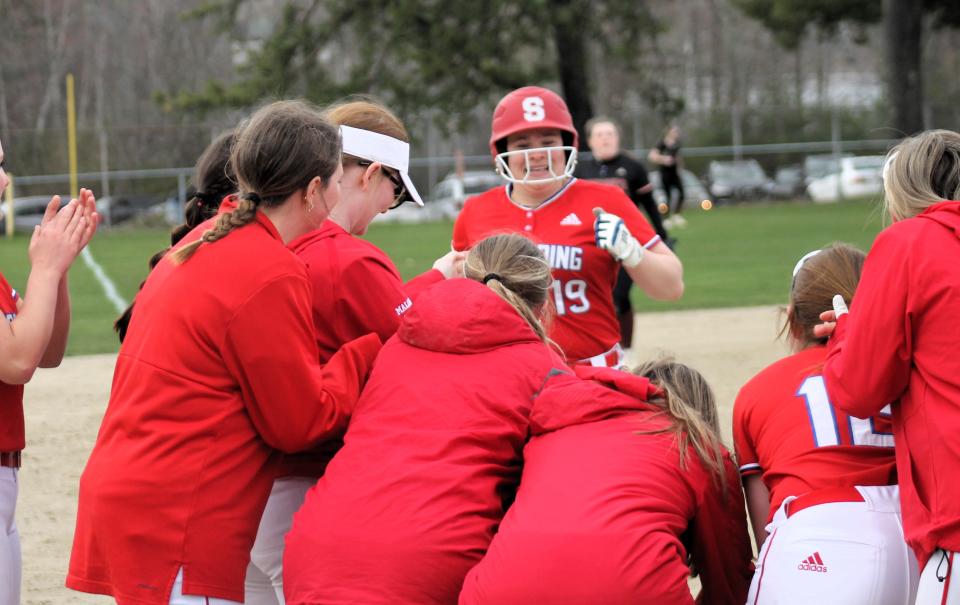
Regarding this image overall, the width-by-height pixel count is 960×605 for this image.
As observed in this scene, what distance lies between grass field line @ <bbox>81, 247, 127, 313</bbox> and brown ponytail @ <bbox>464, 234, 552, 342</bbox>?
9316mm

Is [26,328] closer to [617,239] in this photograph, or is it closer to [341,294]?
[341,294]

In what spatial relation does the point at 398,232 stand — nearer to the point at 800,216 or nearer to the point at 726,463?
the point at 800,216

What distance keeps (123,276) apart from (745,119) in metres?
22.8

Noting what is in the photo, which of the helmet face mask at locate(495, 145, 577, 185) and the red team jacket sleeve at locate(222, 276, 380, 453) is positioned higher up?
the helmet face mask at locate(495, 145, 577, 185)

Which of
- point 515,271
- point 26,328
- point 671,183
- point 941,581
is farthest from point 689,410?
point 671,183

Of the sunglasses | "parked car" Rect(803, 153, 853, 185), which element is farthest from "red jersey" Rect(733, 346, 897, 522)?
"parked car" Rect(803, 153, 853, 185)

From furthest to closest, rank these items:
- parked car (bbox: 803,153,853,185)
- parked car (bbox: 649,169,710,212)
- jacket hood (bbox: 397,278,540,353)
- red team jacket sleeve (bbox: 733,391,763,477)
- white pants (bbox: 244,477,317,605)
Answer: parked car (bbox: 803,153,853,185) → parked car (bbox: 649,169,710,212) → red team jacket sleeve (bbox: 733,391,763,477) → white pants (bbox: 244,477,317,605) → jacket hood (bbox: 397,278,540,353)

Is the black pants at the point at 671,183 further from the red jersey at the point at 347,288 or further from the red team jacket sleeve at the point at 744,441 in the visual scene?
the red jersey at the point at 347,288

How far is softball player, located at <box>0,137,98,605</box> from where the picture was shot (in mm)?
3357

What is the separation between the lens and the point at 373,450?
3.13 m

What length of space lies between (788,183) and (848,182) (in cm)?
194

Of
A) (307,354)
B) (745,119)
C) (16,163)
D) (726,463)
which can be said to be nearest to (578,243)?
(726,463)

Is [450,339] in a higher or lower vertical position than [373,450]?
higher

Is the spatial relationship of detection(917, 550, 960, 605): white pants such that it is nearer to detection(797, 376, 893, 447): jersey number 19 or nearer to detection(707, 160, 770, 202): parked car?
detection(797, 376, 893, 447): jersey number 19
